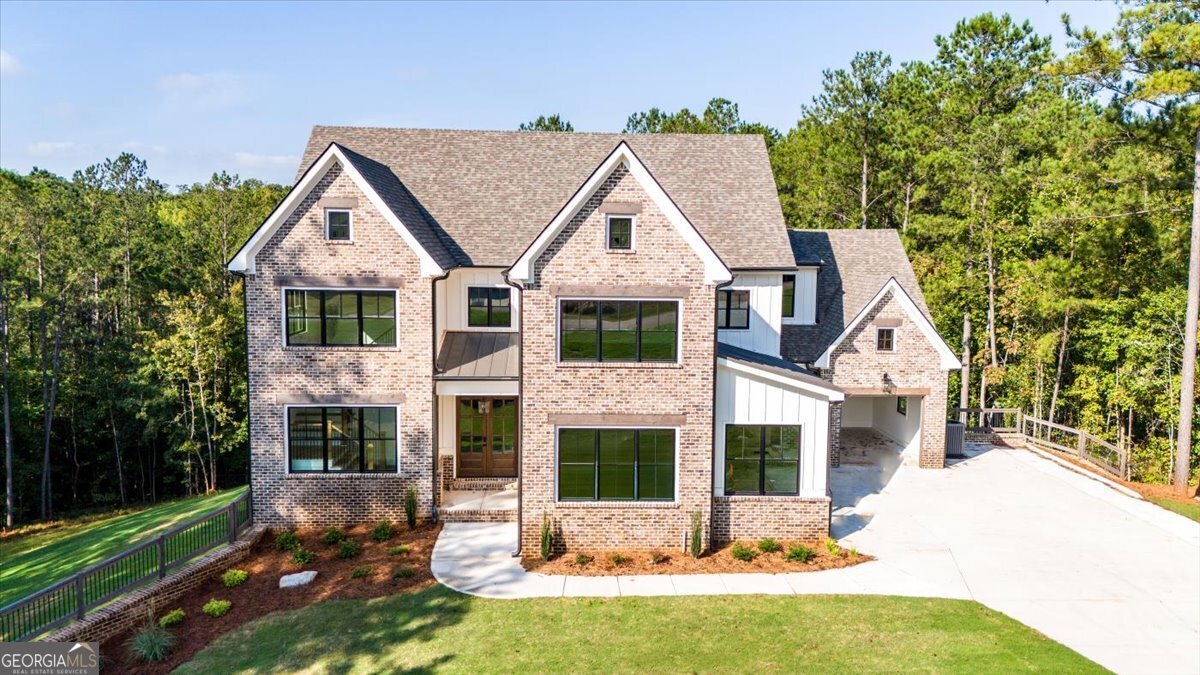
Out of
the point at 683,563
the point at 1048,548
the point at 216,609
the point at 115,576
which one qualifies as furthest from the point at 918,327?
the point at 115,576

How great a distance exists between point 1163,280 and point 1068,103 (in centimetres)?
1109

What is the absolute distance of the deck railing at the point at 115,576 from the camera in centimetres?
1138

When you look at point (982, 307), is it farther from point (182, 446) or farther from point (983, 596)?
point (182, 446)

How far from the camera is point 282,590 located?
1380cm

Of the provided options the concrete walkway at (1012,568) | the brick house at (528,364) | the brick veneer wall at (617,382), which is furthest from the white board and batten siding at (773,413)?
the concrete walkway at (1012,568)

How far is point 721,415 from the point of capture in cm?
1564

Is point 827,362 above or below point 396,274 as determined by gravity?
below

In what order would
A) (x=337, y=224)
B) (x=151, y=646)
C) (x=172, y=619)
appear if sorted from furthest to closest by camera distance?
(x=337, y=224) < (x=172, y=619) < (x=151, y=646)

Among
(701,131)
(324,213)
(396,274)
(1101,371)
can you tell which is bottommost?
(1101,371)

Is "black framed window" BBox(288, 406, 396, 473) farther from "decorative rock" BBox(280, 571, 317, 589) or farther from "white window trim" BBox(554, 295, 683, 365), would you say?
"white window trim" BBox(554, 295, 683, 365)

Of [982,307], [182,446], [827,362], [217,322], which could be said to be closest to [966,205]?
[982,307]

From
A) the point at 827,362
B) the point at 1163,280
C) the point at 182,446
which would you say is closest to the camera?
the point at 827,362

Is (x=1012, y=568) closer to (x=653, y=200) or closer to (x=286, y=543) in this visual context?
(x=653, y=200)

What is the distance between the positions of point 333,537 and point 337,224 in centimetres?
763
